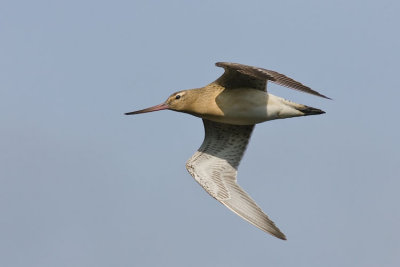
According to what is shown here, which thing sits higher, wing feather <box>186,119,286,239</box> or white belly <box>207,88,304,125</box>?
white belly <box>207,88,304,125</box>

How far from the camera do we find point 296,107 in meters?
15.5

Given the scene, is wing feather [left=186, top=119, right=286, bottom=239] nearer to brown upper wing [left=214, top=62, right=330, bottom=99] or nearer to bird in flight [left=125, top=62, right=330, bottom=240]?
bird in flight [left=125, top=62, right=330, bottom=240]

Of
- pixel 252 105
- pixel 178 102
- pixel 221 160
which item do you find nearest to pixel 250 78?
pixel 252 105

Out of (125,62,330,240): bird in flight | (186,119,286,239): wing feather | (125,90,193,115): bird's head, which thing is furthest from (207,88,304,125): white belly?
(186,119,286,239): wing feather

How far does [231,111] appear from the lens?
50.2 ft

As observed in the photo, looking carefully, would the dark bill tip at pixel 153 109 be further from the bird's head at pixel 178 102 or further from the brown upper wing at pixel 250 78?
the brown upper wing at pixel 250 78

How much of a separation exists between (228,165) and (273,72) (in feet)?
9.71

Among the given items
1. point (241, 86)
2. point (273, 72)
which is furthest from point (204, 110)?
point (273, 72)

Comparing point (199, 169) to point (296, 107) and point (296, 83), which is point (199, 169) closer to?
point (296, 107)

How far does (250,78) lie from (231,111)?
725 millimetres

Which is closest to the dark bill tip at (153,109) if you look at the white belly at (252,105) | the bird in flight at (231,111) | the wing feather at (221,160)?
the bird in flight at (231,111)

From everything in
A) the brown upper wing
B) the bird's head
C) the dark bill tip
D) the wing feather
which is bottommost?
the wing feather

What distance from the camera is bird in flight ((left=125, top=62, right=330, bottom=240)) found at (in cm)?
1505

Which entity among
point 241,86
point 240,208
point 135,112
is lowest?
point 240,208
